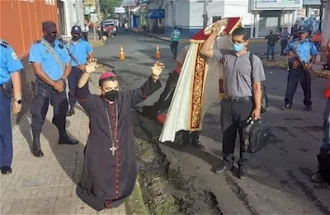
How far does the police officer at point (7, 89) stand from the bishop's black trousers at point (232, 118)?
2531 mm

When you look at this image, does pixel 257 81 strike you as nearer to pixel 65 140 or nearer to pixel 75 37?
pixel 65 140

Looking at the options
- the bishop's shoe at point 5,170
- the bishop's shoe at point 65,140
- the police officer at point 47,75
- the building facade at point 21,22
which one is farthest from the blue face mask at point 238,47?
the building facade at point 21,22

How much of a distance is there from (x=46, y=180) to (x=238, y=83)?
2632mm

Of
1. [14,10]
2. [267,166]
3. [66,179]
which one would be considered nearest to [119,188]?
[66,179]

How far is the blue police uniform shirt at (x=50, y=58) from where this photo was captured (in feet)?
17.2

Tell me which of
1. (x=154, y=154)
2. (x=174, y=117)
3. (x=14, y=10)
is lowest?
(x=154, y=154)

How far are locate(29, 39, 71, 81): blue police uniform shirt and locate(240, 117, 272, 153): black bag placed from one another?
271 centimetres

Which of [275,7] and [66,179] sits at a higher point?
[275,7]

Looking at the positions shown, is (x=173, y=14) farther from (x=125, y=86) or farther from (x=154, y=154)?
(x=154, y=154)

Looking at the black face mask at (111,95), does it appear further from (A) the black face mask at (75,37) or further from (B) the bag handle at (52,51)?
(A) the black face mask at (75,37)

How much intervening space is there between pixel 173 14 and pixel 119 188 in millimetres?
42993

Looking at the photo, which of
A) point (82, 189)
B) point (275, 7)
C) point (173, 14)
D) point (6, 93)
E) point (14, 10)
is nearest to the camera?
point (82, 189)

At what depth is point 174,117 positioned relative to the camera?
5617 mm

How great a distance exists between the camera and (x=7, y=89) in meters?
4.66
